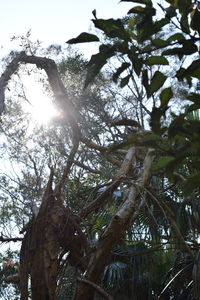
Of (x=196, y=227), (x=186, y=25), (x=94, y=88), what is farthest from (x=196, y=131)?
(x=94, y=88)

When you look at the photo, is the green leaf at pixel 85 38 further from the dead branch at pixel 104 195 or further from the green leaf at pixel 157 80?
the dead branch at pixel 104 195

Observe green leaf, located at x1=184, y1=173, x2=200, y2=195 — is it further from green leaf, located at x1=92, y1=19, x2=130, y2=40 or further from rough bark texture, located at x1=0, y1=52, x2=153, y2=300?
rough bark texture, located at x1=0, y1=52, x2=153, y2=300

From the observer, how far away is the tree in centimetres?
123

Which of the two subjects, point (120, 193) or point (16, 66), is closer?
point (16, 66)

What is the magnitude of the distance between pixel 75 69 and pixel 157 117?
8602 mm

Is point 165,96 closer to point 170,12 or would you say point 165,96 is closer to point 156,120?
point 156,120

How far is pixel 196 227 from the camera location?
4711 mm

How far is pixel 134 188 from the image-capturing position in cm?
369

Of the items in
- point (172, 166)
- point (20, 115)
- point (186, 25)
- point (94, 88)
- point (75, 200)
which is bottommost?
point (172, 166)

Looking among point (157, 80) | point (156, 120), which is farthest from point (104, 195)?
point (156, 120)

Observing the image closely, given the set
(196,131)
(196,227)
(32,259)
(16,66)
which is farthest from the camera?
(196,227)

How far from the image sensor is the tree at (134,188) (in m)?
1.23

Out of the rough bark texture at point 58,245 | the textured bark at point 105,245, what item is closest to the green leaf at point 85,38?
the textured bark at point 105,245

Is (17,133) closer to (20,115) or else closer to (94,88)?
(20,115)
